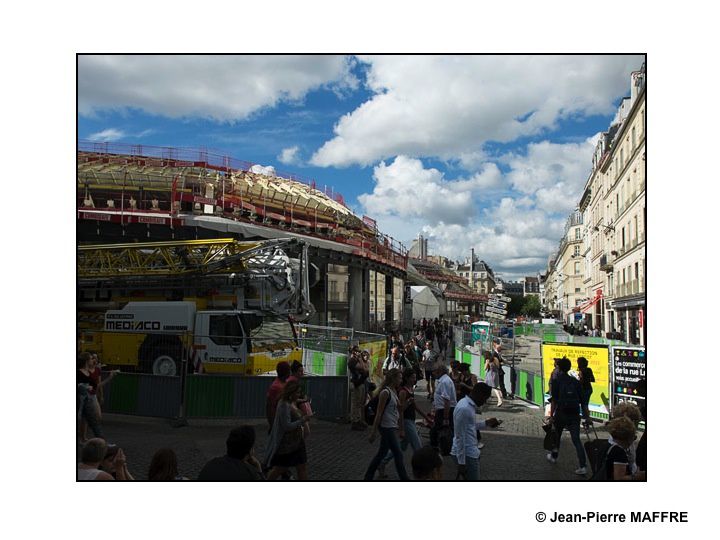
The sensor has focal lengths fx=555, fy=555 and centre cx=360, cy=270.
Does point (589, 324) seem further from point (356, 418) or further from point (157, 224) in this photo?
point (356, 418)

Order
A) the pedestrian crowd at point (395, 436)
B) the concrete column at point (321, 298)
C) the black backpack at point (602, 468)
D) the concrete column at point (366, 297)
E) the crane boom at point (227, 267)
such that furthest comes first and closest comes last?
the concrete column at point (366, 297) → the concrete column at point (321, 298) → the crane boom at point (227, 267) → the black backpack at point (602, 468) → the pedestrian crowd at point (395, 436)

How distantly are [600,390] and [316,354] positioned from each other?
22.4 ft

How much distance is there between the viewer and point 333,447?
9.16 m

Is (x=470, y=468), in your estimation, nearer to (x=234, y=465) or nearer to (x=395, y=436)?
(x=395, y=436)

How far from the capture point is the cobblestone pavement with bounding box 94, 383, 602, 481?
7.71 m

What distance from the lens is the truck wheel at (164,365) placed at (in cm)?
1334

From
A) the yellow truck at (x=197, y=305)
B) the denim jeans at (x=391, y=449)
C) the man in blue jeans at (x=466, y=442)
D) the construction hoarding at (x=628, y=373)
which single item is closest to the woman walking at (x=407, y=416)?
the denim jeans at (x=391, y=449)

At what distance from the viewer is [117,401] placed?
11.0m

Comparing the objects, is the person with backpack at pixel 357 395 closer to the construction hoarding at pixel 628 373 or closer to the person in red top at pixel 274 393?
the person in red top at pixel 274 393

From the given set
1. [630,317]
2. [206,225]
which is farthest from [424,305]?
[206,225]

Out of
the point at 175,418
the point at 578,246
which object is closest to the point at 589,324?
the point at 578,246

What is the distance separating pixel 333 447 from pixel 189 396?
3185 millimetres

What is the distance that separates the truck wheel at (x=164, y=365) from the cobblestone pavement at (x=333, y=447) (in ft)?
7.70

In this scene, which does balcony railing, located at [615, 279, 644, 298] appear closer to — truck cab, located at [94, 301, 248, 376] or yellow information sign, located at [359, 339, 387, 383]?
yellow information sign, located at [359, 339, 387, 383]
